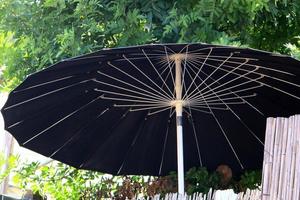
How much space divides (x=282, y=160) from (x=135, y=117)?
214 cm

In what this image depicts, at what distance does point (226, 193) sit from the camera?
338cm

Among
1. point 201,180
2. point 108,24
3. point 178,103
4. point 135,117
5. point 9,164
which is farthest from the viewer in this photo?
point 9,164

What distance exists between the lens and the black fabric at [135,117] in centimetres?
363

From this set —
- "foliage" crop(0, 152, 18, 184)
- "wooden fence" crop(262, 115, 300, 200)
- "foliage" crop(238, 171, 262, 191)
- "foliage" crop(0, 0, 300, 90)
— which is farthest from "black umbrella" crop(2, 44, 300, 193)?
"foliage" crop(0, 152, 18, 184)

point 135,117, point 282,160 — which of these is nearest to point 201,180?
point 135,117

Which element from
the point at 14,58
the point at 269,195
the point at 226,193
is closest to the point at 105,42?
the point at 14,58

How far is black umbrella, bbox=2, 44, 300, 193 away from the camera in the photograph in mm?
3680

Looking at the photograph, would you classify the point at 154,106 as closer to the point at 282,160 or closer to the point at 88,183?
the point at 282,160

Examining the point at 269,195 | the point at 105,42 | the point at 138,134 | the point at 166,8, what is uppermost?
the point at 166,8

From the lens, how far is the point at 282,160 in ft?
9.16

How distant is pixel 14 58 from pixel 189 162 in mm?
1868

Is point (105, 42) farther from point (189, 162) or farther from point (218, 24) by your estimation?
point (189, 162)

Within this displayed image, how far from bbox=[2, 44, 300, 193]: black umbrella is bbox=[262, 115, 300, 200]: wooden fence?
1.73ft

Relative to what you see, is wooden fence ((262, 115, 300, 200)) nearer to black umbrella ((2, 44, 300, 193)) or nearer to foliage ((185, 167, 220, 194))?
black umbrella ((2, 44, 300, 193))
